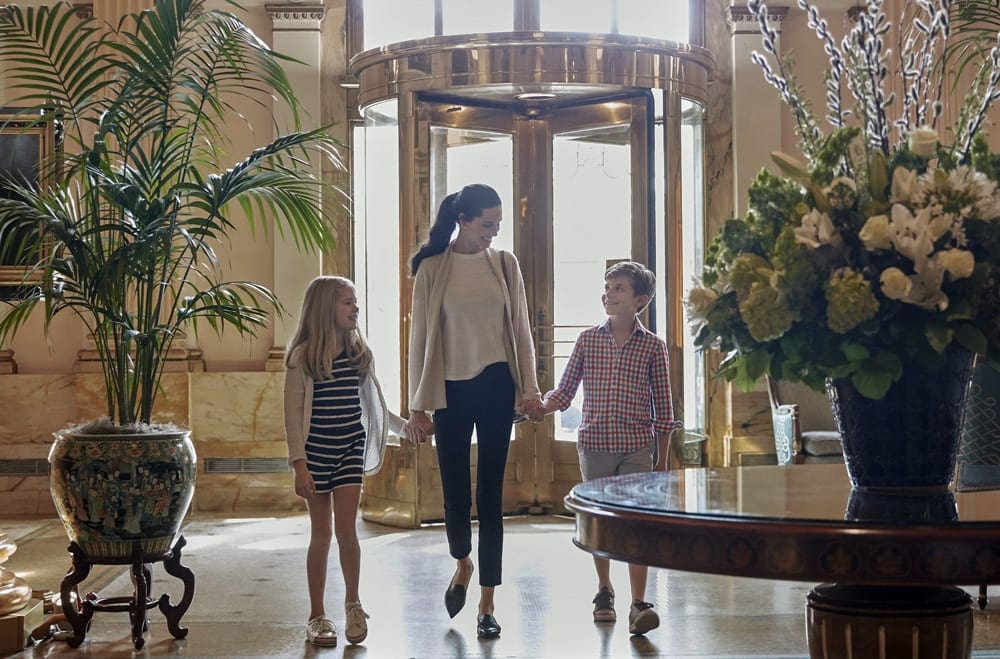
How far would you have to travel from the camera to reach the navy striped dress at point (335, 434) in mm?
4238

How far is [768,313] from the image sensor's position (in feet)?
7.18

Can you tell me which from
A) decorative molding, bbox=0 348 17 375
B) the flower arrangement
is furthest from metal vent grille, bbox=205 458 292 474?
the flower arrangement

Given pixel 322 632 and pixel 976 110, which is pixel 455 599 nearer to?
pixel 322 632

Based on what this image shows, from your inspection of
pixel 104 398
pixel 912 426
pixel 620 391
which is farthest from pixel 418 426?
pixel 104 398

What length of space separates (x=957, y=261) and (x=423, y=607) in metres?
3.22

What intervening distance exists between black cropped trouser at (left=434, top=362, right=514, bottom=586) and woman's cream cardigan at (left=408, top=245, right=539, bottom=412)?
45mm

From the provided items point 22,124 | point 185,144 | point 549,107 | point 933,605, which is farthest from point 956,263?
point 22,124

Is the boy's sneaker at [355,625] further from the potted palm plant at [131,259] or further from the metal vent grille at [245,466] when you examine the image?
the metal vent grille at [245,466]

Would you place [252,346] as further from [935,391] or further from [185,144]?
[935,391]

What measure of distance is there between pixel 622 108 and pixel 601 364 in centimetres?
333

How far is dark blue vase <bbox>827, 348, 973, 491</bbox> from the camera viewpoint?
2250mm

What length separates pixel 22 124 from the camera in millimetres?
7809

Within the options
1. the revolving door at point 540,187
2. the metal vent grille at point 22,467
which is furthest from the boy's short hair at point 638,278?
the metal vent grille at point 22,467

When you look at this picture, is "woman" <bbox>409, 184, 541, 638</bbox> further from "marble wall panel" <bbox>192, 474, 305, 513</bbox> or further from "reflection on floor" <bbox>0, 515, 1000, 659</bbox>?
"marble wall panel" <bbox>192, 474, 305, 513</bbox>
